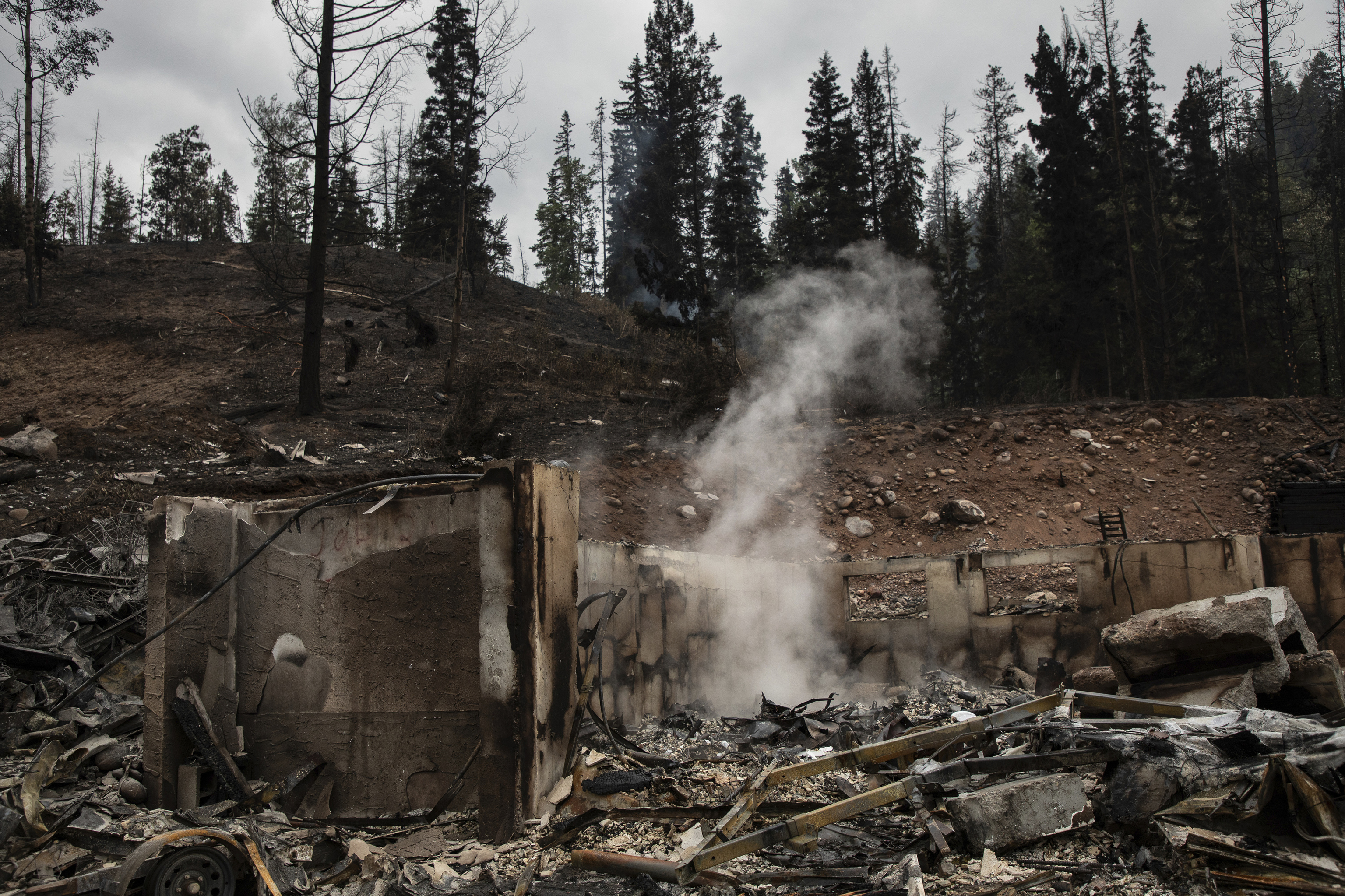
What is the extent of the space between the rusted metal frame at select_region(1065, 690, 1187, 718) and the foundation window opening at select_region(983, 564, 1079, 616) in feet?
19.7

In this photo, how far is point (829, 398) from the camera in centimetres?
2014

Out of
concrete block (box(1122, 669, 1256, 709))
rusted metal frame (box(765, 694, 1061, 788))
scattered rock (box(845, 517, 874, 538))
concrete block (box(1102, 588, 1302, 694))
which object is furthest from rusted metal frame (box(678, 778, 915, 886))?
scattered rock (box(845, 517, 874, 538))

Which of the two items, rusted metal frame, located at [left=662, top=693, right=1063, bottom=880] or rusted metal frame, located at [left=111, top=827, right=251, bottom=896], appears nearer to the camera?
rusted metal frame, located at [left=111, top=827, right=251, bottom=896]

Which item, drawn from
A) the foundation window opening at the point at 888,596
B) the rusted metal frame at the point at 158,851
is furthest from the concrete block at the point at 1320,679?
the rusted metal frame at the point at 158,851

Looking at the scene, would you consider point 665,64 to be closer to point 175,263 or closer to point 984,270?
point 984,270

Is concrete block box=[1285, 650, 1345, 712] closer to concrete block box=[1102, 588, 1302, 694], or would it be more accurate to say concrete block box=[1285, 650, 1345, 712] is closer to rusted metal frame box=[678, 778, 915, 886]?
concrete block box=[1102, 588, 1302, 694]

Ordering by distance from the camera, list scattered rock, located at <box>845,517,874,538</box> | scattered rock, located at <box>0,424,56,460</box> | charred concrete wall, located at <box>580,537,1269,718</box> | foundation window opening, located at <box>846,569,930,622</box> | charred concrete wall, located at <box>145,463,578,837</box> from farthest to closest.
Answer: scattered rock, located at <box>845,517,874,538</box>, foundation window opening, located at <box>846,569,930,622</box>, scattered rock, located at <box>0,424,56,460</box>, charred concrete wall, located at <box>580,537,1269,718</box>, charred concrete wall, located at <box>145,463,578,837</box>

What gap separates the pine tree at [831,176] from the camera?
24.5m

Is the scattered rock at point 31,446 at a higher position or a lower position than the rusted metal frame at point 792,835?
higher

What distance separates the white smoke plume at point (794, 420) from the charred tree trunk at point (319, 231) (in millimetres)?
7252

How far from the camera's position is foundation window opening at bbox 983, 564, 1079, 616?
1229 cm

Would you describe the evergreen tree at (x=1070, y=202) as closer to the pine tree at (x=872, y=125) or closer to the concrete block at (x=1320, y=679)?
the pine tree at (x=872, y=125)

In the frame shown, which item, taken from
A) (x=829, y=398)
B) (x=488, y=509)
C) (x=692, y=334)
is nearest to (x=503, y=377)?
(x=692, y=334)

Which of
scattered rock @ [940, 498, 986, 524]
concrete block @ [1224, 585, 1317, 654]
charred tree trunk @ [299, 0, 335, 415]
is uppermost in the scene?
charred tree trunk @ [299, 0, 335, 415]
